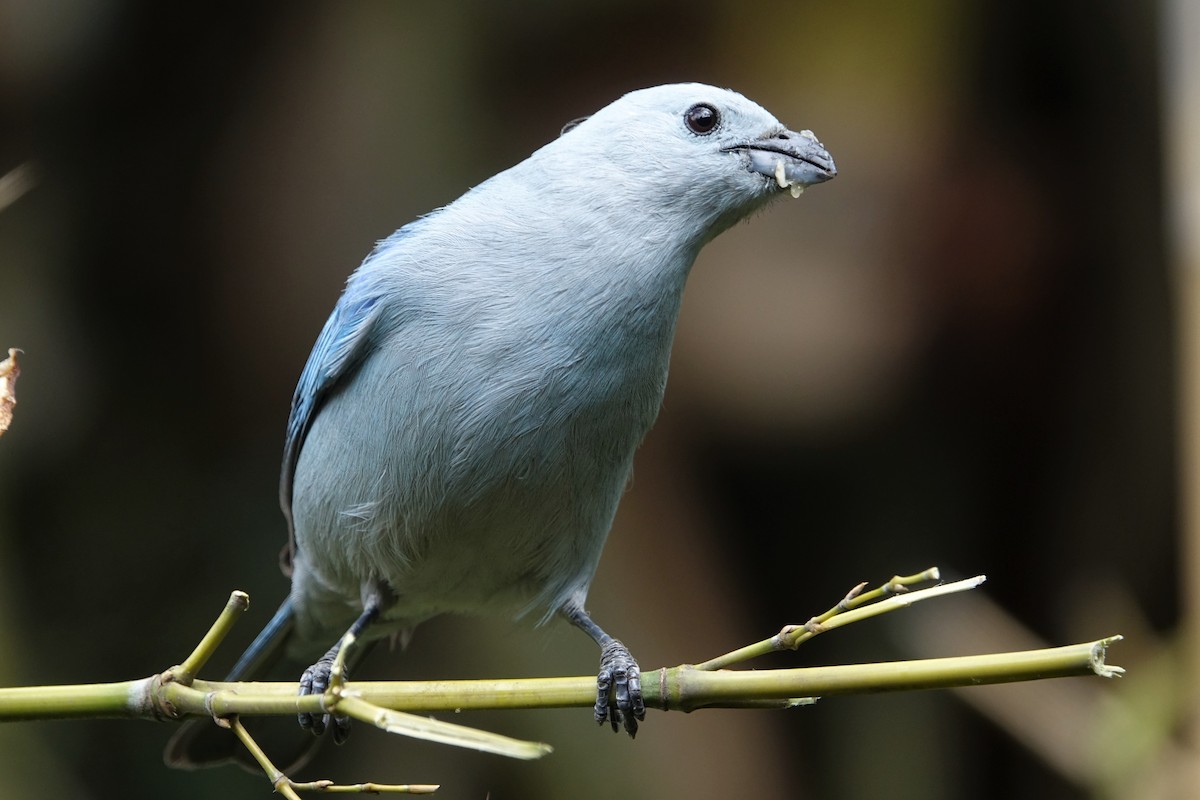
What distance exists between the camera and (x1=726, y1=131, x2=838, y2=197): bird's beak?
2525 millimetres

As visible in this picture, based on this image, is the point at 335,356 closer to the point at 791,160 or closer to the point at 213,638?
the point at 791,160

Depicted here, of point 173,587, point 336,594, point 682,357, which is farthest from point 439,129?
point 336,594

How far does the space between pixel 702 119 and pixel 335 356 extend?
988 mm

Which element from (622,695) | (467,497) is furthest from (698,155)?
(622,695)

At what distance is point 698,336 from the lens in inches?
207

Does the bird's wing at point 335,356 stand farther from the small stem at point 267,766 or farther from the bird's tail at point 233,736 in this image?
the small stem at point 267,766

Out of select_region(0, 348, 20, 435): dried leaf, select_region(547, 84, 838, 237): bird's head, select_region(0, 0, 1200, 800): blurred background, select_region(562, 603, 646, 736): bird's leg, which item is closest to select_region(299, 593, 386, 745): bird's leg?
select_region(562, 603, 646, 736): bird's leg

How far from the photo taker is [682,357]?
5238 millimetres

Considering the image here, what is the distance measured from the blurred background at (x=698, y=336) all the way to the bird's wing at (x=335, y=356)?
2.13 metres

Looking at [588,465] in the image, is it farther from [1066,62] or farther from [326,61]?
[1066,62]

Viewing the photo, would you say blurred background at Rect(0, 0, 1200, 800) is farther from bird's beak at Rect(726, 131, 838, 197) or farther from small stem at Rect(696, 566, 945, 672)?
small stem at Rect(696, 566, 945, 672)

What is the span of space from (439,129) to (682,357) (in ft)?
4.76

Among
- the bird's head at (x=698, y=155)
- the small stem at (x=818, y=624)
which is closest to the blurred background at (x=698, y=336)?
the bird's head at (x=698, y=155)

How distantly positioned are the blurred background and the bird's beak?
253cm
